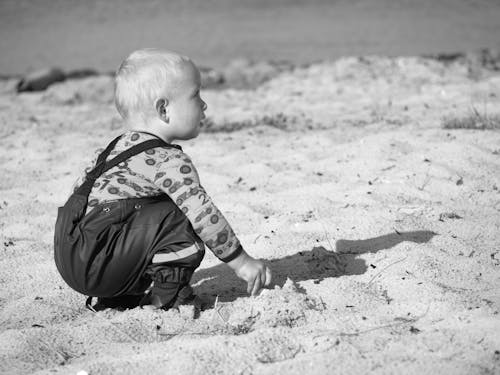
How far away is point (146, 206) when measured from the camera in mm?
2342

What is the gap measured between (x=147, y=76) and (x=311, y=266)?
1.05 metres

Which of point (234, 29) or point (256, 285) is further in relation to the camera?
point (234, 29)

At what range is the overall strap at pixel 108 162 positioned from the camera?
7.58 feet

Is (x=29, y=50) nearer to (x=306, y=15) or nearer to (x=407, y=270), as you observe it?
(x=306, y=15)

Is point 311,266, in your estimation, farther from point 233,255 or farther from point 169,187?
point 169,187

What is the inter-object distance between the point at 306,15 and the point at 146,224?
12660 mm

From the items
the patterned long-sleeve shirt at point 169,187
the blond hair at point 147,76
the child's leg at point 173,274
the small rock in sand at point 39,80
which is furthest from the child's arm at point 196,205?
the small rock in sand at point 39,80

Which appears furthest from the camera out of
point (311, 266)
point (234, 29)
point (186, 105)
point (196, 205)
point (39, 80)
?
point (234, 29)

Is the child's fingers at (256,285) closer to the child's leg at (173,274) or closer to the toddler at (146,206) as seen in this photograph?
the toddler at (146,206)

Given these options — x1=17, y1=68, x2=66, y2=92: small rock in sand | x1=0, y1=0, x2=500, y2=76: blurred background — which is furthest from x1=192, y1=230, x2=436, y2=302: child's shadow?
x1=0, y1=0, x2=500, y2=76: blurred background

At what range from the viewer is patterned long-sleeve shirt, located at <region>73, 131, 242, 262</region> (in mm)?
2252

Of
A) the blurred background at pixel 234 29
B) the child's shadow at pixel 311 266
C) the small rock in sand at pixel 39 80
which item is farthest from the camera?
the blurred background at pixel 234 29

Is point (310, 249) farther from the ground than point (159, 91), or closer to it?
closer to it

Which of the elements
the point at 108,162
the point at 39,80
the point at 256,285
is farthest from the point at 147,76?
the point at 39,80
